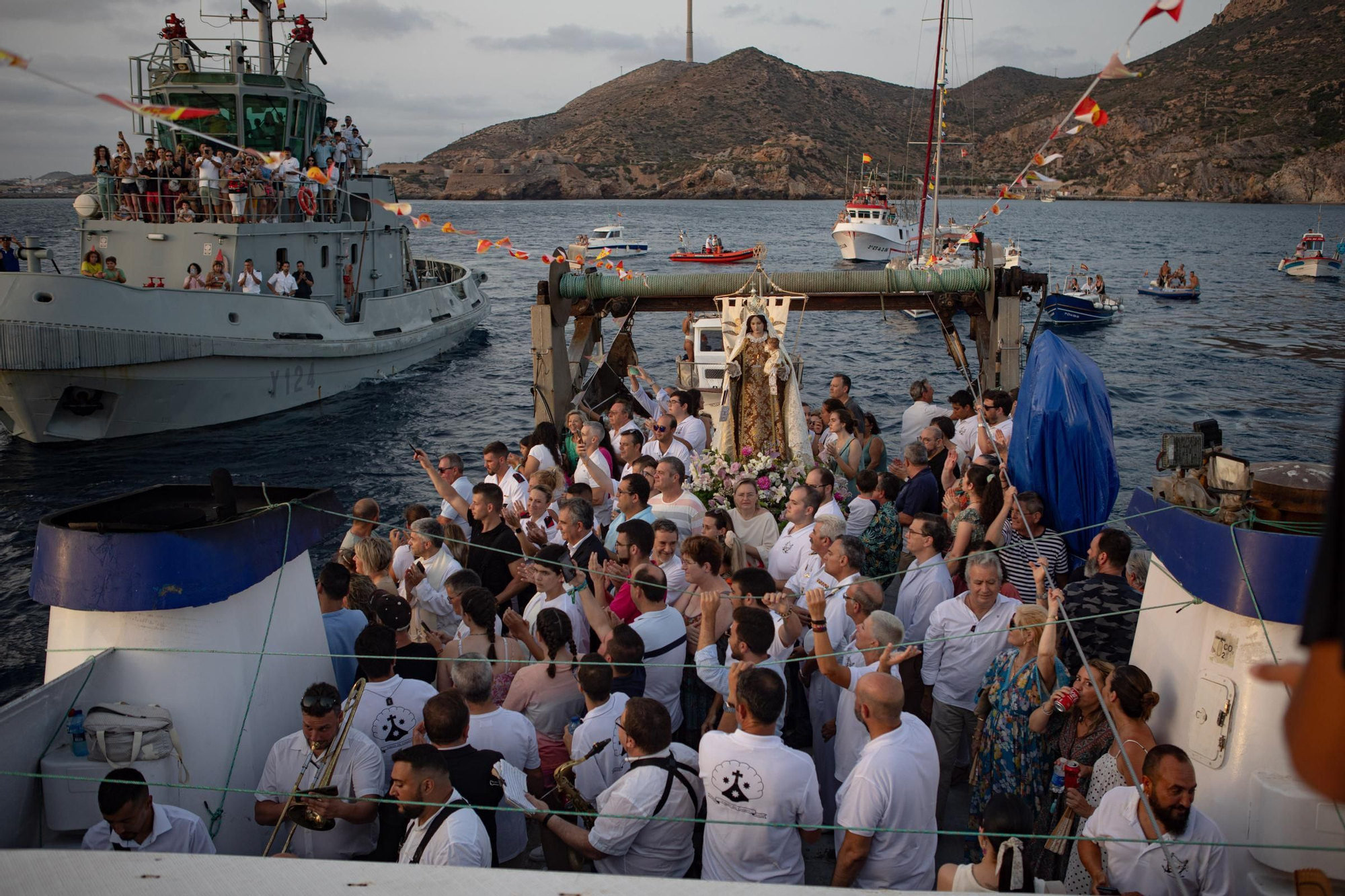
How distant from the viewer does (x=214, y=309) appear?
1931 centimetres

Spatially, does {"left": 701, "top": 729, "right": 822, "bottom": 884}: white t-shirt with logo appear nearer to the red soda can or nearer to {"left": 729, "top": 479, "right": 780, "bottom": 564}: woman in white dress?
the red soda can

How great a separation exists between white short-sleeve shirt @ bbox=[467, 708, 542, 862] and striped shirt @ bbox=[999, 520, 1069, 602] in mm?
3702

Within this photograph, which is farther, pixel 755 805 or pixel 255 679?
pixel 255 679

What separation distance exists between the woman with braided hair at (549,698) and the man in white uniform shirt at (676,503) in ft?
8.10

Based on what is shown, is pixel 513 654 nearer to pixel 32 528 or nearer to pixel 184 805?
pixel 184 805

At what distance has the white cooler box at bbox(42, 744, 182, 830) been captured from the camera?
4129 millimetres

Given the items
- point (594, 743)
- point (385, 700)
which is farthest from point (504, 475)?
point (594, 743)

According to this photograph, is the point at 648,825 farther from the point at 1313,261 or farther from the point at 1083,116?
the point at 1313,261

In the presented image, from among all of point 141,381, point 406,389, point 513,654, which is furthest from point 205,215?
point 513,654

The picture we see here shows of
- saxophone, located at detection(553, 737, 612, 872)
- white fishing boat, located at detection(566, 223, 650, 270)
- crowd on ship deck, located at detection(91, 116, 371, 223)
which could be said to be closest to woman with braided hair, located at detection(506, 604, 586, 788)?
saxophone, located at detection(553, 737, 612, 872)

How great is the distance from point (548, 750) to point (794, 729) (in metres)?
1.33

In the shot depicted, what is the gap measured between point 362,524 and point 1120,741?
5623 mm

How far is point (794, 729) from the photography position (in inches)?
215

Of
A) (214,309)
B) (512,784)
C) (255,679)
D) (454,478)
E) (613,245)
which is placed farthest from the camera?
(613,245)
